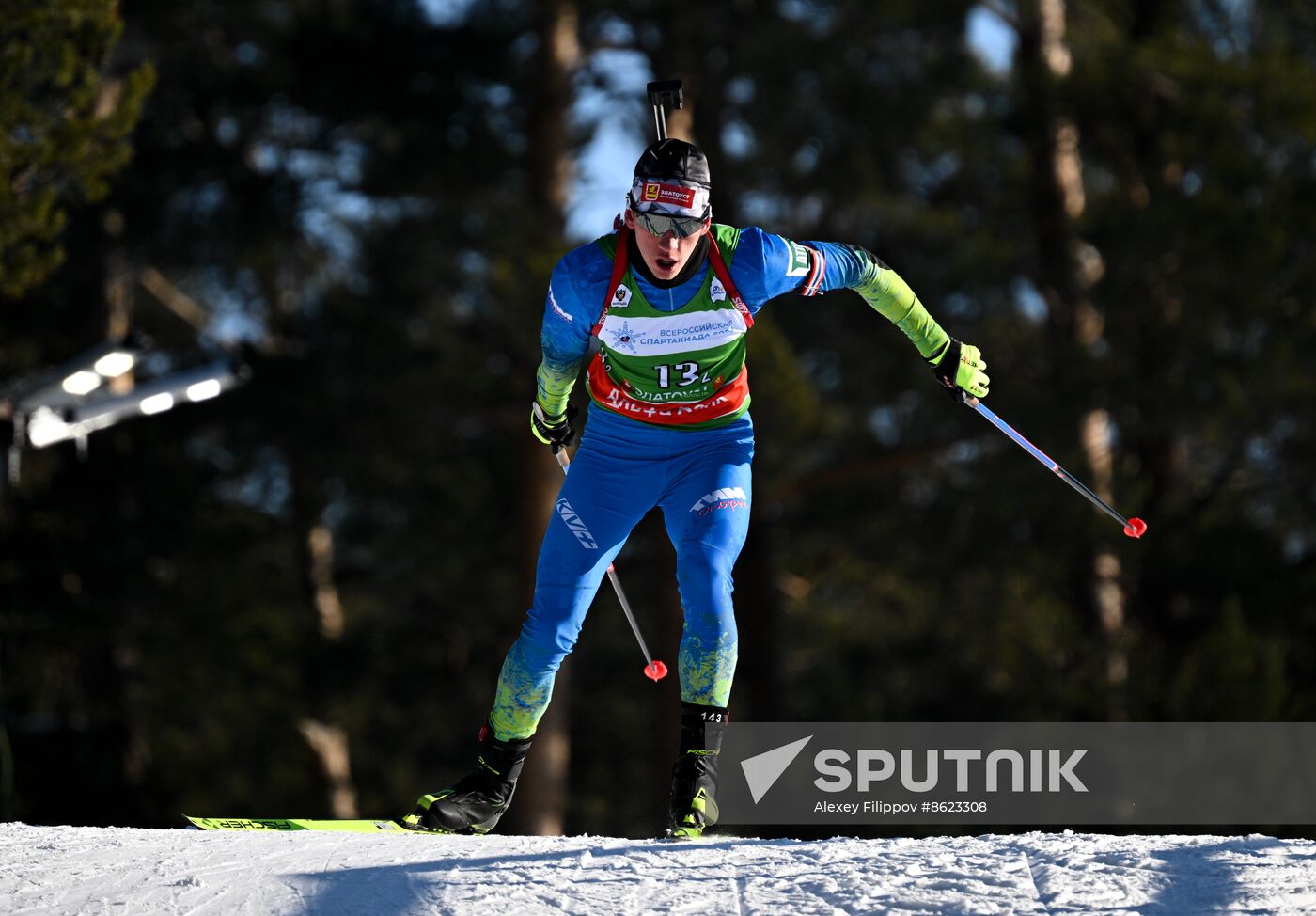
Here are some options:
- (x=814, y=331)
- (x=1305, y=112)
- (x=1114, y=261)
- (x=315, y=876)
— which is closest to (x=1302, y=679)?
(x=1114, y=261)

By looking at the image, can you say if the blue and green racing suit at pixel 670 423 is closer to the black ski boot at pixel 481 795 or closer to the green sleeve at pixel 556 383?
the green sleeve at pixel 556 383

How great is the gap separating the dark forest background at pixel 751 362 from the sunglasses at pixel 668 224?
8.19 metres

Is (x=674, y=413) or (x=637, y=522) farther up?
(x=674, y=413)

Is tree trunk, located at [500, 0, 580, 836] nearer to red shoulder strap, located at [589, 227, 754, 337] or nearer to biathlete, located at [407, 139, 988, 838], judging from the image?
biathlete, located at [407, 139, 988, 838]

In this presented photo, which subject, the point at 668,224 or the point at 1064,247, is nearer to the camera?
the point at 668,224

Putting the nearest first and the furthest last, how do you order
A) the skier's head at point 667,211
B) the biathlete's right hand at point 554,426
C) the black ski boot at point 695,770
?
the skier's head at point 667,211 < the black ski boot at point 695,770 < the biathlete's right hand at point 554,426

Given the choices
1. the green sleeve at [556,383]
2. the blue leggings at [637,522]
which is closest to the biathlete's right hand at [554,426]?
the green sleeve at [556,383]

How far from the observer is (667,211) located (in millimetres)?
4672

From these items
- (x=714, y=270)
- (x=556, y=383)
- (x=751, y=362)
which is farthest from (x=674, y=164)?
(x=751, y=362)

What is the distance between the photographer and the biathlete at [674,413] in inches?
187

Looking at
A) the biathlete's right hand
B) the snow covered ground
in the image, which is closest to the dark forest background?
the biathlete's right hand

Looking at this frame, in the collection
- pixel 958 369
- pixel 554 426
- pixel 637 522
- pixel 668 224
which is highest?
pixel 668 224

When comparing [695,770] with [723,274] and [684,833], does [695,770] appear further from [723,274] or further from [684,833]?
[723,274]

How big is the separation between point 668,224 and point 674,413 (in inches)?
24.4
